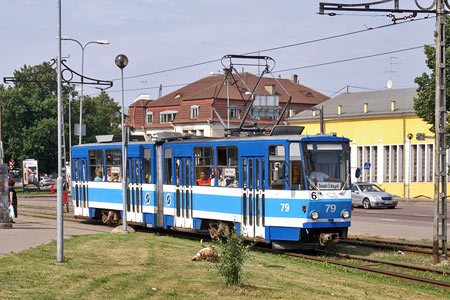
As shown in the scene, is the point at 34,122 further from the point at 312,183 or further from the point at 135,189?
the point at 312,183

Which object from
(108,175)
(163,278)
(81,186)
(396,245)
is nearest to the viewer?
(163,278)

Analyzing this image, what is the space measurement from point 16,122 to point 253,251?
57309mm

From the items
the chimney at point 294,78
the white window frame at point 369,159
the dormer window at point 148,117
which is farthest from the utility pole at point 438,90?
the chimney at point 294,78

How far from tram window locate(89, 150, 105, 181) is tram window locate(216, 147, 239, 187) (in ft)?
24.9

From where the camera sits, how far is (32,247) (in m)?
18.0

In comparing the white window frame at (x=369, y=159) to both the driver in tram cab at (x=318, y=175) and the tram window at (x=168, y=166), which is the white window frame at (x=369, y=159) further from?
the driver in tram cab at (x=318, y=175)

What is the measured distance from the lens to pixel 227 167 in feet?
68.5

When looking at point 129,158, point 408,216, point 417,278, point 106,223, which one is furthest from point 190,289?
point 408,216

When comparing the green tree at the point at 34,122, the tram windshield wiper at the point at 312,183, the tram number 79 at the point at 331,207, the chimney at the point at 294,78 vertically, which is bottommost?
the tram number 79 at the point at 331,207

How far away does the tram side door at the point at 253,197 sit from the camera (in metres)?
19.5

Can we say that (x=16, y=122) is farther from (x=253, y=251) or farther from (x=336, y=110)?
(x=253, y=251)

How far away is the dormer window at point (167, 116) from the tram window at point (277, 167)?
7918 centimetres

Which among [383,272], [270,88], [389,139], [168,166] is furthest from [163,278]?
[270,88]

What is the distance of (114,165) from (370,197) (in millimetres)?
19807
